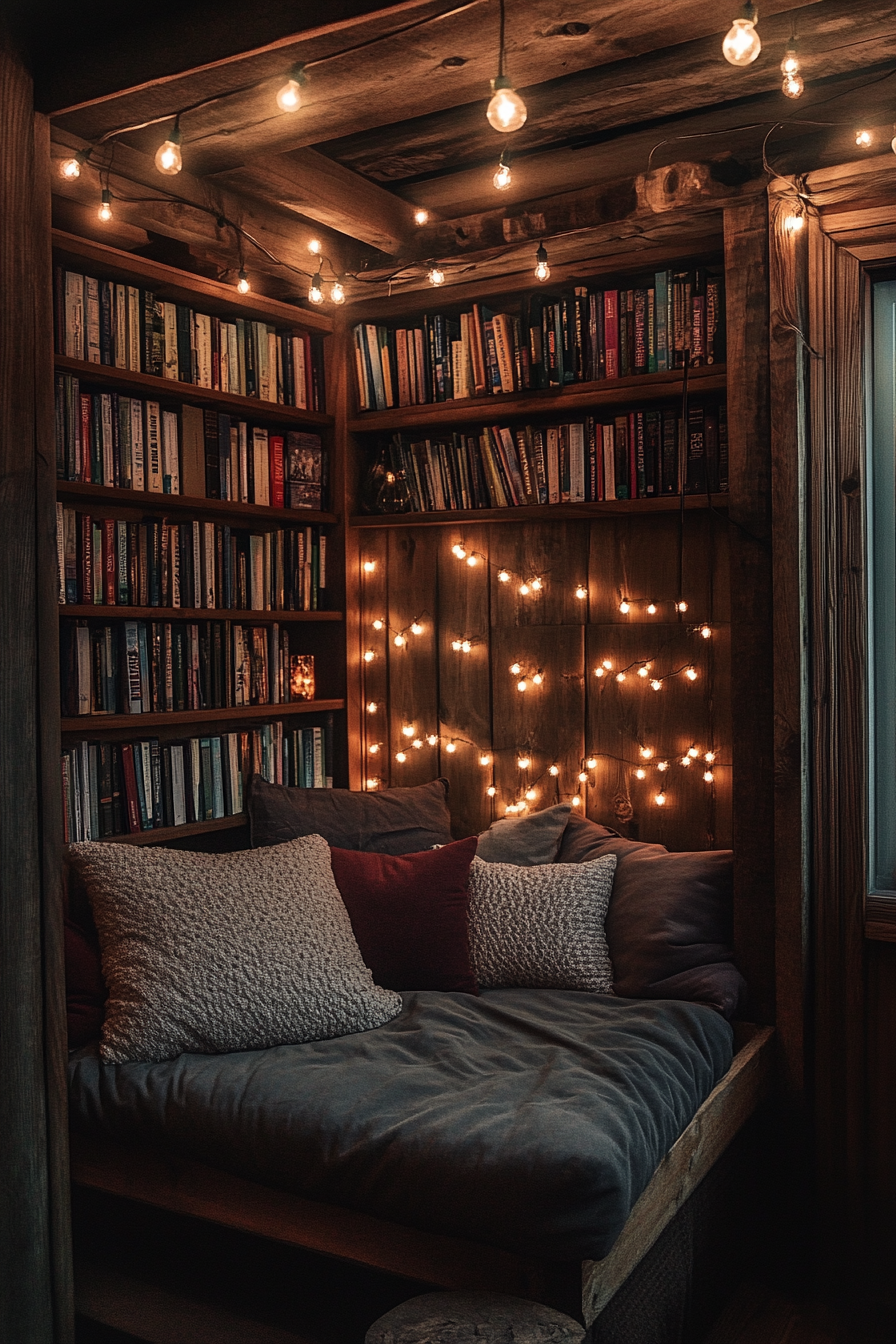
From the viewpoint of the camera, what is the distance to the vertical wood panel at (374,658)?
3461 millimetres

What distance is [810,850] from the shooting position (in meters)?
2.57

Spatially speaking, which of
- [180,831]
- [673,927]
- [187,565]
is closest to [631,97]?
[187,565]

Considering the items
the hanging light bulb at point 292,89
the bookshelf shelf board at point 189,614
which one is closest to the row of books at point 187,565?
the bookshelf shelf board at point 189,614

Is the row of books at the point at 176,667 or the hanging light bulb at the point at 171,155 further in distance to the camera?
the row of books at the point at 176,667

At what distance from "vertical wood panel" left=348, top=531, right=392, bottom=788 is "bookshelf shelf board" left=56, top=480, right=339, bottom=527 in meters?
0.17

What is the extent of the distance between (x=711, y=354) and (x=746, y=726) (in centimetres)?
94

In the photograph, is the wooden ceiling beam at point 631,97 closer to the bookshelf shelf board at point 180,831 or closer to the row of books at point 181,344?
the row of books at point 181,344

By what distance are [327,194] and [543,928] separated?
1.91m

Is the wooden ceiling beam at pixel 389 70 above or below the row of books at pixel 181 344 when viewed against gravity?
above

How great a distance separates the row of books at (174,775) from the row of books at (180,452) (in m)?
0.66

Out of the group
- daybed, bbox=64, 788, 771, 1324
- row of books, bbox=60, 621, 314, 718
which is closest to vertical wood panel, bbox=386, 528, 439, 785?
row of books, bbox=60, 621, 314, 718

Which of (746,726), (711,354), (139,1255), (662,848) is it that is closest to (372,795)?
(662,848)

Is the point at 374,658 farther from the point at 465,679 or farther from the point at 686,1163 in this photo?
the point at 686,1163

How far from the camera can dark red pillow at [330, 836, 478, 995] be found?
2.62 m
